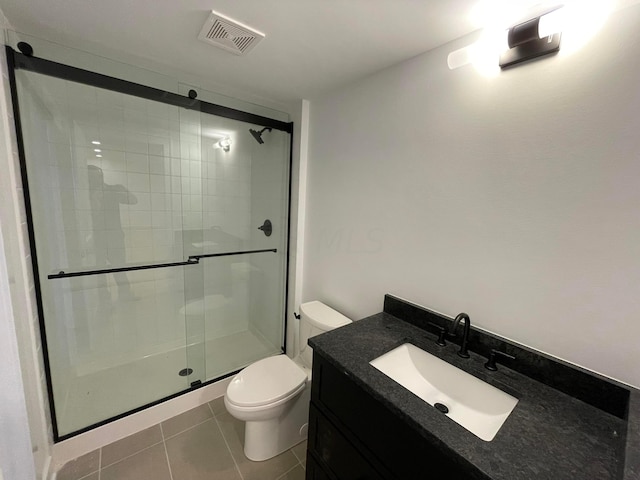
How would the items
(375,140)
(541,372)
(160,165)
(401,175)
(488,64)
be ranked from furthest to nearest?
(160,165), (375,140), (401,175), (488,64), (541,372)

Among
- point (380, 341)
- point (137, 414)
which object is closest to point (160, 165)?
point (137, 414)

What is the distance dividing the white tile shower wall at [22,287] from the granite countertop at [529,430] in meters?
1.29

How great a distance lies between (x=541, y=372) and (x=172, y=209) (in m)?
2.38

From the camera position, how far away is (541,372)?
0.96 metres

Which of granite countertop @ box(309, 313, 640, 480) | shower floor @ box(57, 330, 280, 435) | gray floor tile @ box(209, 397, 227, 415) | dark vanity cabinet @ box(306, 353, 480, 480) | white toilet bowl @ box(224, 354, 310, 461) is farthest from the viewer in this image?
gray floor tile @ box(209, 397, 227, 415)

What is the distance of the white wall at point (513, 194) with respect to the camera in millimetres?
818

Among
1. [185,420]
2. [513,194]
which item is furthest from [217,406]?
[513,194]

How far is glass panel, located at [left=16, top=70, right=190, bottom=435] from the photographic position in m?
1.59

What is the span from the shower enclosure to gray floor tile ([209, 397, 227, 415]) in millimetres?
159

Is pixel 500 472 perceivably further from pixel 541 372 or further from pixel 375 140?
pixel 375 140

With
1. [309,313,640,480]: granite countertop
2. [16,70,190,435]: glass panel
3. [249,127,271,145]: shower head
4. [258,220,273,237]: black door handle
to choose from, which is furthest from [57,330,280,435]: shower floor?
[249,127,271,145]: shower head

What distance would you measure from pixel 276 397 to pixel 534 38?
1.91 meters

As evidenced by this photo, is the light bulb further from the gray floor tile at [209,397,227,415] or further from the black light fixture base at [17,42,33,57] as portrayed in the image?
the gray floor tile at [209,397,227,415]

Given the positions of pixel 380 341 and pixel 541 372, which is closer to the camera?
pixel 541 372
